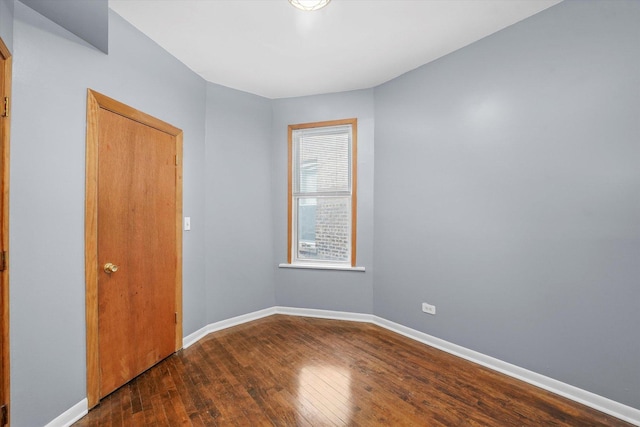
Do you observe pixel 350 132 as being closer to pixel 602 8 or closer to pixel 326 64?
pixel 326 64

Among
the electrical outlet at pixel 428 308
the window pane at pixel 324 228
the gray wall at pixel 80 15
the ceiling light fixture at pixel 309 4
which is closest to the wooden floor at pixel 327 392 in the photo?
the electrical outlet at pixel 428 308

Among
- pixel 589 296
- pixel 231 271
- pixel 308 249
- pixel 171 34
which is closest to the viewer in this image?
pixel 589 296

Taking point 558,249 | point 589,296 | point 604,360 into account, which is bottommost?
point 604,360

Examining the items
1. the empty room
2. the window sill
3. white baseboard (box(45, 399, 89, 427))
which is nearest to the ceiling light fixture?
the empty room

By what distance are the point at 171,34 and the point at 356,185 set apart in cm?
219

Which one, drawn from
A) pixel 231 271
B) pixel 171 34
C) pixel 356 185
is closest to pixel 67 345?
pixel 231 271

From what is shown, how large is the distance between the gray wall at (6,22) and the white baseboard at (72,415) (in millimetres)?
2042

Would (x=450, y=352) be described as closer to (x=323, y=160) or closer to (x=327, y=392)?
(x=327, y=392)

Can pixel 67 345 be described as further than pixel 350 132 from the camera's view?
No

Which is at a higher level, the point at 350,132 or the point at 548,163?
the point at 350,132

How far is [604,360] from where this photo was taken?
179 centimetres

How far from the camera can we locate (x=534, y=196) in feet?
6.79

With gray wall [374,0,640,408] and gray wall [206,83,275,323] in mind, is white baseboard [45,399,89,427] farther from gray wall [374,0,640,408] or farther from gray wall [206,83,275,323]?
gray wall [374,0,640,408]

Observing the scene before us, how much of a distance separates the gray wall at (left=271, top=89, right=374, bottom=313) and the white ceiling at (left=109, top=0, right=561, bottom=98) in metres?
0.42
